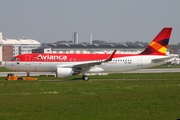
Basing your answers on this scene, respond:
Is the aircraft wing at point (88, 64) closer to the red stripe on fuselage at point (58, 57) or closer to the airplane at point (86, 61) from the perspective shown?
the airplane at point (86, 61)

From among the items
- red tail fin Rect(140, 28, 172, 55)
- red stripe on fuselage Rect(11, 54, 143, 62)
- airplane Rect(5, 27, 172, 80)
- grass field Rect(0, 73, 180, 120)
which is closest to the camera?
grass field Rect(0, 73, 180, 120)

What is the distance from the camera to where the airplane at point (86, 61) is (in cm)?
5275

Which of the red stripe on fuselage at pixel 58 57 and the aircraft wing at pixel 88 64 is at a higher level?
the red stripe on fuselage at pixel 58 57

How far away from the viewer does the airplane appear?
52.8m

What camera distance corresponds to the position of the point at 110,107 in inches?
996

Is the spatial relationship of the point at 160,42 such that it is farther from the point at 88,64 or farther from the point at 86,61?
the point at 88,64

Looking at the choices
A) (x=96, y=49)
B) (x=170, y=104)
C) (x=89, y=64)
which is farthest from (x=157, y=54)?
(x=96, y=49)

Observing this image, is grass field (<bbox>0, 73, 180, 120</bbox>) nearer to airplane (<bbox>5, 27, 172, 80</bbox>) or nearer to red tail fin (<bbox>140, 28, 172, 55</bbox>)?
airplane (<bbox>5, 27, 172, 80</bbox>)

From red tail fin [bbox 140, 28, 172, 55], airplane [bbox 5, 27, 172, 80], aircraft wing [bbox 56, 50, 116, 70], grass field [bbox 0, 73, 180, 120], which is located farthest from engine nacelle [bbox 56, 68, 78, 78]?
grass field [bbox 0, 73, 180, 120]

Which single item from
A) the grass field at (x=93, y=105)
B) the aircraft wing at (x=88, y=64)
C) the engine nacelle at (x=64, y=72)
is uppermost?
the aircraft wing at (x=88, y=64)

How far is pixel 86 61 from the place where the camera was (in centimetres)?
5562

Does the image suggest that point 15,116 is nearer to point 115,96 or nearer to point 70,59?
point 115,96

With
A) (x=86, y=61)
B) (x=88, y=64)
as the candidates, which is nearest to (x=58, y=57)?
(x=86, y=61)

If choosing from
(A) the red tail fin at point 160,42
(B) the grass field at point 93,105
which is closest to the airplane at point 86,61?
(A) the red tail fin at point 160,42
